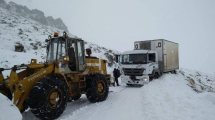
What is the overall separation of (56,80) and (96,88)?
97.0 inches

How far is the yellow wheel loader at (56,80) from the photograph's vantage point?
A: 470 cm

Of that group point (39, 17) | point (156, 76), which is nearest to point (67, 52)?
point (156, 76)

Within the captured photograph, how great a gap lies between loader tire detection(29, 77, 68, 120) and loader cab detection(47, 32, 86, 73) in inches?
44.6

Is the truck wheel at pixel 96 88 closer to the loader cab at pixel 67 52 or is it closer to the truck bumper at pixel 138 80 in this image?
the loader cab at pixel 67 52

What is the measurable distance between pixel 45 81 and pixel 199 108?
5458mm

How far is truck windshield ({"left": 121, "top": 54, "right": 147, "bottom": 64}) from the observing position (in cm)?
1206

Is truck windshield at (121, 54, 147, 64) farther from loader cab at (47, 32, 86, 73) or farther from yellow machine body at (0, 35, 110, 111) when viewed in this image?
loader cab at (47, 32, 86, 73)

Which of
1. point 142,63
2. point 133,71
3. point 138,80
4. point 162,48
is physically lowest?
point 138,80

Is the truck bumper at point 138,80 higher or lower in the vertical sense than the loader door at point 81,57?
lower

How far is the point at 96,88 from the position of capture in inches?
290

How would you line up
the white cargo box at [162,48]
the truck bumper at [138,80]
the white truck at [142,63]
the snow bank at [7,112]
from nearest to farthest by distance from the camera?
the snow bank at [7,112] < the truck bumper at [138,80] < the white truck at [142,63] < the white cargo box at [162,48]

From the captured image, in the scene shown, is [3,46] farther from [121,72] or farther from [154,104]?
[154,104]

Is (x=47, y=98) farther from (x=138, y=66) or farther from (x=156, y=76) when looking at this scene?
(x=156, y=76)

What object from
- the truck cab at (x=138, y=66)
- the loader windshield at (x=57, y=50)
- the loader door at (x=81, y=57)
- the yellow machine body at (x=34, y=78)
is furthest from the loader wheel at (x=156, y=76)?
the loader windshield at (x=57, y=50)
